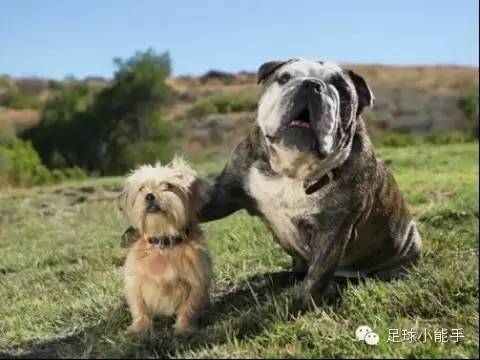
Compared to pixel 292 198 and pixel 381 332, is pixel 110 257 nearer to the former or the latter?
pixel 292 198

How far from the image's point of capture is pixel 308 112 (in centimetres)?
297

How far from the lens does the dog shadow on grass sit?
277cm

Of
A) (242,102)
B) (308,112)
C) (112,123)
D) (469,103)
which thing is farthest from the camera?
(469,103)

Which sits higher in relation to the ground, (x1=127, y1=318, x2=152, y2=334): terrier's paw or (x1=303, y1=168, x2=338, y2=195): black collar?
(x1=303, y1=168, x2=338, y2=195): black collar

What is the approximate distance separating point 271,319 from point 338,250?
1.51ft

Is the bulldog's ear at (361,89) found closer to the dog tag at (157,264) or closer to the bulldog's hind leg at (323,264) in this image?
the bulldog's hind leg at (323,264)

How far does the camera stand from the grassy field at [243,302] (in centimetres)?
274

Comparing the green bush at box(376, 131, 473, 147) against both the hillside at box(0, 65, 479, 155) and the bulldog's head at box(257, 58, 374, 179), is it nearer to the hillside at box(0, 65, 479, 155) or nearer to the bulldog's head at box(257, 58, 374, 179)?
the hillside at box(0, 65, 479, 155)

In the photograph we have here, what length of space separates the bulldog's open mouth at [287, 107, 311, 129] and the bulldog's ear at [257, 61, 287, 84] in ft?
1.05

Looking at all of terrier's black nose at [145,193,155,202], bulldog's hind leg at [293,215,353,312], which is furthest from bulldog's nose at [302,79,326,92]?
terrier's black nose at [145,193,155,202]

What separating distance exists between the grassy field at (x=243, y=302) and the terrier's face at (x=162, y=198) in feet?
1.31

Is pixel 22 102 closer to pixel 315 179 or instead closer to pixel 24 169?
pixel 24 169

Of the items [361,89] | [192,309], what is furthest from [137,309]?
[361,89]

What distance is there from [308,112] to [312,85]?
0.32ft
